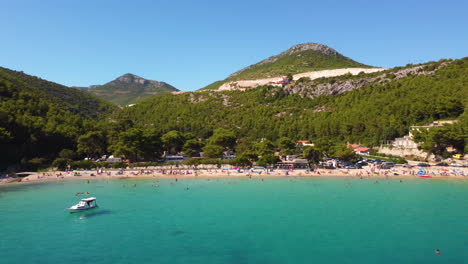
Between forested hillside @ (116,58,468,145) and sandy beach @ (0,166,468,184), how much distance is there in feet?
60.0

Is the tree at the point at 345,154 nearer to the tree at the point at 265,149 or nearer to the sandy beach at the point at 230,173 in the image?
the sandy beach at the point at 230,173

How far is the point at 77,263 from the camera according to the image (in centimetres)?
1898

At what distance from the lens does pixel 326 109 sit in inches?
3890

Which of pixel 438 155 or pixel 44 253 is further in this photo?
pixel 438 155

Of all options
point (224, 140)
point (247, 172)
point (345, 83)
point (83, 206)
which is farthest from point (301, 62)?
point (83, 206)

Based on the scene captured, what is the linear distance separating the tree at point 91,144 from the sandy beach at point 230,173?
8699 millimetres

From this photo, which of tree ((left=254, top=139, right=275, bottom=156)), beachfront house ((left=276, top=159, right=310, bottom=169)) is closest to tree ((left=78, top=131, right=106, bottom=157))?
tree ((left=254, top=139, right=275, bottom=156))

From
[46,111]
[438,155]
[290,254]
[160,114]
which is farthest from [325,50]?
[290,254]

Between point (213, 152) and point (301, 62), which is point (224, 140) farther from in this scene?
point (301, 62)

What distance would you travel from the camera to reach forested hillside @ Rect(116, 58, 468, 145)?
6800 cm

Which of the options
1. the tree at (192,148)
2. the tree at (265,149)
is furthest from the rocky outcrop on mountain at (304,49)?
the tree at (265,149)

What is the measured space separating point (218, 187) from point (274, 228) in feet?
57.8

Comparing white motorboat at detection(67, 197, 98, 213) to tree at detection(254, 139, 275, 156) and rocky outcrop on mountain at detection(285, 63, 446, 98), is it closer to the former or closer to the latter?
tree at detection(254, 139, 275, 156)

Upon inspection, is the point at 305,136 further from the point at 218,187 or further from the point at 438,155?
the point at 218,187
